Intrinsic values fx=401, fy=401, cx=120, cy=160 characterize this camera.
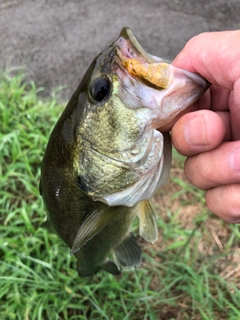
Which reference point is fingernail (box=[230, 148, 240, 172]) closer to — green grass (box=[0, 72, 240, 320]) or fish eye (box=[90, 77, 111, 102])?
fish eye (box=[90, 77, 111, 102])

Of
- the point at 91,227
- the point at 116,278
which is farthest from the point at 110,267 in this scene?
the point at 91,227

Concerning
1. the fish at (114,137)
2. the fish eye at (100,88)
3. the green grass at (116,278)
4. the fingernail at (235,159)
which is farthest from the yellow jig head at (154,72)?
the green grass at (116,278)

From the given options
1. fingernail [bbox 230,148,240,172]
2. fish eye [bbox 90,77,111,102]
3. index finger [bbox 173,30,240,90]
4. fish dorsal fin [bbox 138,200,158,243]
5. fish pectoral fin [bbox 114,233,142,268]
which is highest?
fish eye [bbox 90,77,111,102]

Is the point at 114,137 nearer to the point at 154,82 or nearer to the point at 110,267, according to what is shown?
the point at 154,82

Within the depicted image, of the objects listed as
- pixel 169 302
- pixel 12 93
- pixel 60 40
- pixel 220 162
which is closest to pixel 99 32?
pixel 60 40

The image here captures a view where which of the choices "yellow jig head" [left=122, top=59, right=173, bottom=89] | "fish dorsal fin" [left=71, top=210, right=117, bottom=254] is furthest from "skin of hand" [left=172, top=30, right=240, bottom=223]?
"fish dorsal fin" [left=71, top=210, right=117, bottom=254]

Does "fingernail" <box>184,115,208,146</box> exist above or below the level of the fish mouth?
below

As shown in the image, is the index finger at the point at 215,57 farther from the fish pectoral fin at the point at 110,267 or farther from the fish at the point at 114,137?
the fish pectoral fin at the point at 110,267
